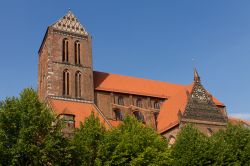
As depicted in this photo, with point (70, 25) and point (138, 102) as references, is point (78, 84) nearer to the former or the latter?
point (70, 25)

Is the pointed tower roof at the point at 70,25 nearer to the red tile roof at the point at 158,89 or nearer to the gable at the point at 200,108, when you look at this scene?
the red tile roof at the point at 158,89

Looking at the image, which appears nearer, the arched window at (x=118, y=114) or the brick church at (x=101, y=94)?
the brick church at (x=101, y=94)

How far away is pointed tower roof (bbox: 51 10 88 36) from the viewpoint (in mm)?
47506

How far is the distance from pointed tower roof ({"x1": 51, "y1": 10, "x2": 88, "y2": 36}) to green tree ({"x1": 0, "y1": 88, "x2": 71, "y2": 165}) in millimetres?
21617

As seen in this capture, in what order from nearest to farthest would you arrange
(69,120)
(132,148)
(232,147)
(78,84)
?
(132,148)
(232,147)
(69,120)
(78,84)

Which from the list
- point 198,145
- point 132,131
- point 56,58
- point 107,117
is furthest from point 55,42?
point 198,145

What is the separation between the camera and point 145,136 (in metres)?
30.5

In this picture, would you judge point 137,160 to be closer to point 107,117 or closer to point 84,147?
point 84,147

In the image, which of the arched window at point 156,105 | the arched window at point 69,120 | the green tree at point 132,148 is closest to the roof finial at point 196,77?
the arched window at point 156,105

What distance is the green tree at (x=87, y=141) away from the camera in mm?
26703

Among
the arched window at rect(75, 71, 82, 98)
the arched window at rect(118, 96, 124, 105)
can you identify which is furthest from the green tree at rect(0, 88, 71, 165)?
the arched window at rect(118, 96, 124, 105)

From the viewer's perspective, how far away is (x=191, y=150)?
31047 millimetres

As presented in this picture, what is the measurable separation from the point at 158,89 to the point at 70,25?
13.9 m

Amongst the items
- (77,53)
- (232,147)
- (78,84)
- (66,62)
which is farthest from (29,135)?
(77,53)
